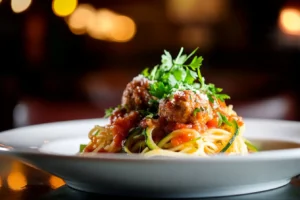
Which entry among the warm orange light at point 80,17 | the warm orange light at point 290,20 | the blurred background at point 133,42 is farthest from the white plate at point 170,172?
the warm orange light at point 80,17

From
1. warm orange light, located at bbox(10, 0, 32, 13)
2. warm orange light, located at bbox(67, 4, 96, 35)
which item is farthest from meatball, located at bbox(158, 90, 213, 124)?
warm orange light, located at bbox(67, 4, 96, 35)

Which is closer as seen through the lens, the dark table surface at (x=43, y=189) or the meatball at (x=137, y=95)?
the dark table surface at (x=43, y=189)

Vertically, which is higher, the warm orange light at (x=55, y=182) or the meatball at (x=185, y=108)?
the meatball at (x=185, y=108)

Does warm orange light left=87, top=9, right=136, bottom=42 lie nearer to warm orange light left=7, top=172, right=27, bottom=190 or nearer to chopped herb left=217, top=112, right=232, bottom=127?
chopped herb left=217, top=112, right=232, bottom=127

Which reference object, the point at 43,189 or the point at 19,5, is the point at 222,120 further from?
the point at 19,5

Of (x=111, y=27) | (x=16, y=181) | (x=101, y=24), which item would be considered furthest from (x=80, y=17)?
(x=16, y=181)

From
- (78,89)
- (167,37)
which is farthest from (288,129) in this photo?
(167,37)

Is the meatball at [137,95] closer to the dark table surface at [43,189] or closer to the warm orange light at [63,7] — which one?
the dark table surface at [43,189]
